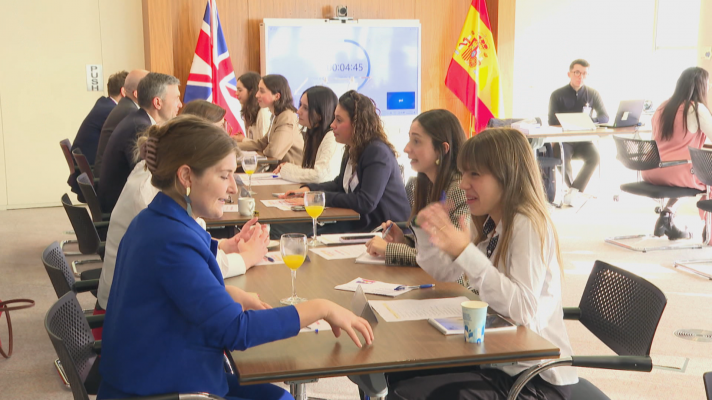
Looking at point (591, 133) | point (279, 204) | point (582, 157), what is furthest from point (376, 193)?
point (582, 157)

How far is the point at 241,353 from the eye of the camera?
172 centimetres

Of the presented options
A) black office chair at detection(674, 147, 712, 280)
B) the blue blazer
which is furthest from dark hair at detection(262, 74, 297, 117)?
the blue blazer

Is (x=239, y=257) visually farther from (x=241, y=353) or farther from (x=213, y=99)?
(x=213, y=99)

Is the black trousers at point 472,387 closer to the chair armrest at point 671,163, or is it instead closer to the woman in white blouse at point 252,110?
the chair armrest at point 671,163

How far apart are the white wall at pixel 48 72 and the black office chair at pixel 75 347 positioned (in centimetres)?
603

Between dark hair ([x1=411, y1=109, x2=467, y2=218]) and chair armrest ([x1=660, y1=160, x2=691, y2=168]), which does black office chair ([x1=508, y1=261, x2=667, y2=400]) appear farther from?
chair armrest ([x1=660, y1=160, x2=691, y2=168])

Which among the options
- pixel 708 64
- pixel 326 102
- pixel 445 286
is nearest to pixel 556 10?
pixel 708 64

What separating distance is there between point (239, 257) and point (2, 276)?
135 inches

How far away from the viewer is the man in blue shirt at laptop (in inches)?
309

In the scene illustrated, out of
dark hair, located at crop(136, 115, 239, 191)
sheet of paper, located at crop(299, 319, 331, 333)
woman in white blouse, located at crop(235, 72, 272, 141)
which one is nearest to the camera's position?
dark hair, located at crop(136, 115, 239, 191)

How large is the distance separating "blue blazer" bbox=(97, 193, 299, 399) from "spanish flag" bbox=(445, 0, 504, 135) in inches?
278

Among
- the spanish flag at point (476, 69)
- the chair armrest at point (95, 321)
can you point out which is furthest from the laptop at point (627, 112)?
the chair armrest at point (95, 321)

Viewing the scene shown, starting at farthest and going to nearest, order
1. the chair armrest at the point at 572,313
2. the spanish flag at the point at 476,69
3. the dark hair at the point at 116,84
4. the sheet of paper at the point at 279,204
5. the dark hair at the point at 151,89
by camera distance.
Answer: the spanish flag at the point at 476,69 < the dark hair at the point at 116,84 < the dark hair at the point at 151,89 < the sheet of paper at the point at 279,204 < the chair armrest at the point at 572,313

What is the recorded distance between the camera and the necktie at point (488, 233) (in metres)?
2.21
